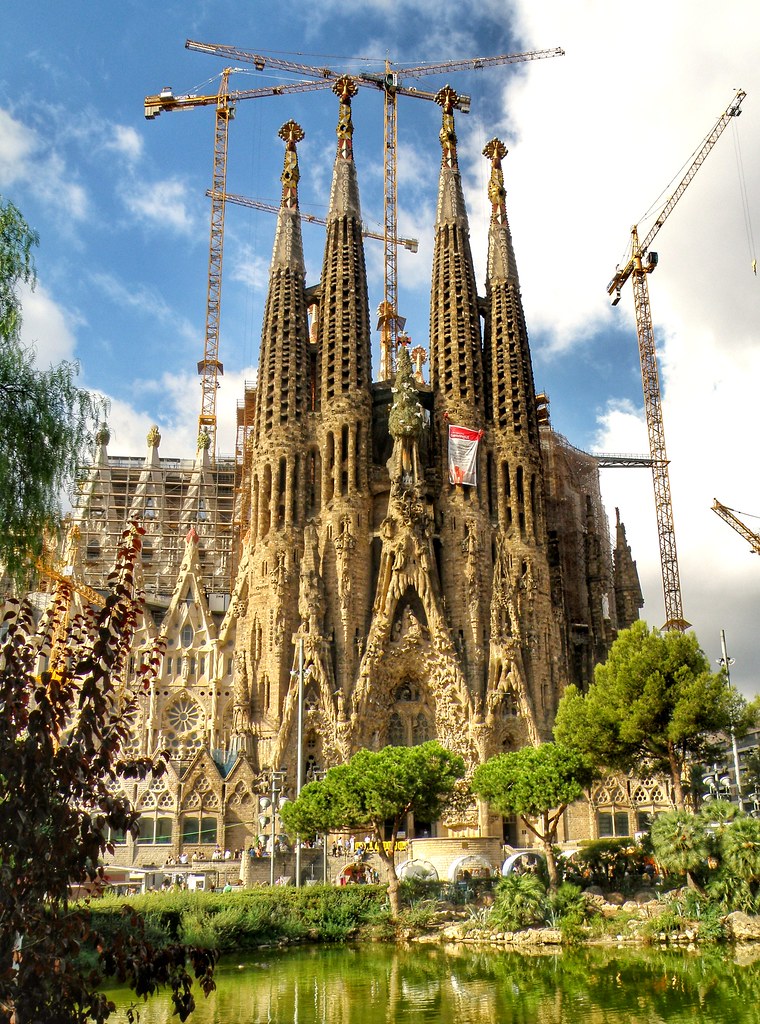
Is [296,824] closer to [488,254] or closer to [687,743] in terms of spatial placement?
[687,743]

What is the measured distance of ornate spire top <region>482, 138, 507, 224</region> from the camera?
212 feet

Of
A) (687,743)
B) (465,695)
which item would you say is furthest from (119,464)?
(687,743)

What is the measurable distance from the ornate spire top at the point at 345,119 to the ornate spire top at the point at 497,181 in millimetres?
9083

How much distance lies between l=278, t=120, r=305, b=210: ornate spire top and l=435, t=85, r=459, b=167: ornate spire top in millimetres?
9217

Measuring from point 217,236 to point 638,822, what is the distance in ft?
179

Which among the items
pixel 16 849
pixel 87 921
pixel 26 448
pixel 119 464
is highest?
pixel 119 464

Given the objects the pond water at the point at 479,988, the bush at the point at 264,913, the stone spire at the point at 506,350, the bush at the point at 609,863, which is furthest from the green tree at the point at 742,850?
the stone spire at the point at 506,350

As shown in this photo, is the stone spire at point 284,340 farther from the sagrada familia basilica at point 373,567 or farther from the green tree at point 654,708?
the green tree at point 654,708

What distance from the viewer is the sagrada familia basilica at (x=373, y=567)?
1951 inches

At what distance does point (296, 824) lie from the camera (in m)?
33.3

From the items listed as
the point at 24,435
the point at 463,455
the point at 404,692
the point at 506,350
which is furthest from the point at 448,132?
the point at 24,435

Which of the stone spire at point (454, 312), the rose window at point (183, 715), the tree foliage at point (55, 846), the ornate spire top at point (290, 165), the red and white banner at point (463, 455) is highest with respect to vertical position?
the ornate spire top at point (290, 165)

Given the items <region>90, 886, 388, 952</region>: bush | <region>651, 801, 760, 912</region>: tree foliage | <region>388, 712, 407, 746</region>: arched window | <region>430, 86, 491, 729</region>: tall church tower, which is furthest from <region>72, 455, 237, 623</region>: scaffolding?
<region>651, 801, 760, 912</region>: tree foliage

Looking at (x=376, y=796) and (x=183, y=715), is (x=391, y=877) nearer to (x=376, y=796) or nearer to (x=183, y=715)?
(x=376, y=796)
